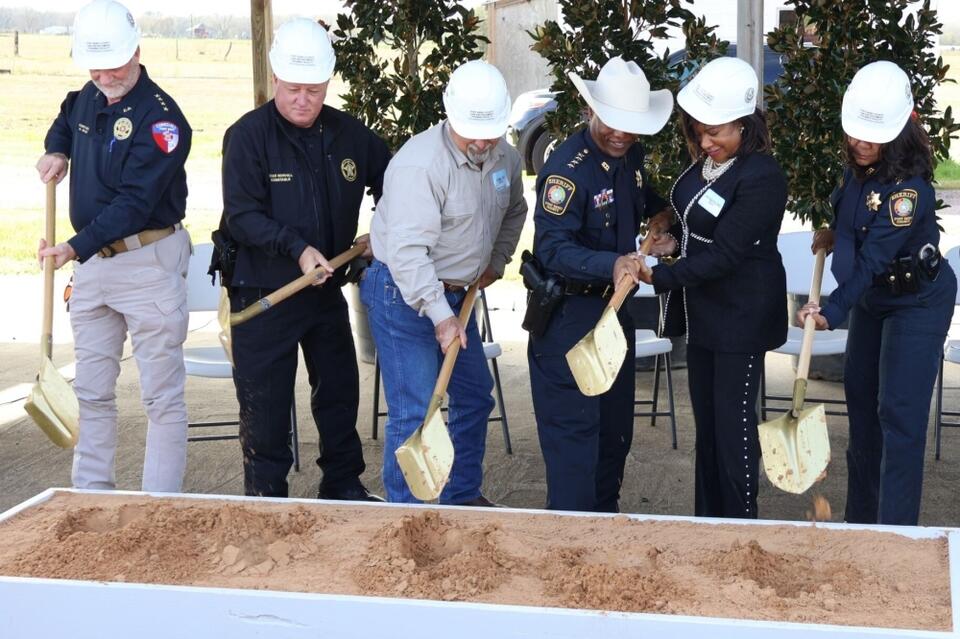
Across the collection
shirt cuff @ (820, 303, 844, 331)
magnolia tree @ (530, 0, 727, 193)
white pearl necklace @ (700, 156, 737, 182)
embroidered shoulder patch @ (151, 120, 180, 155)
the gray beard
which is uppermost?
magnolia tree @ (530, 0, 727, 193)

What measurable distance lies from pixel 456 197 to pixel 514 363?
10.2ft

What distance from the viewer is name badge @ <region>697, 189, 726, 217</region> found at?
359 centimetres

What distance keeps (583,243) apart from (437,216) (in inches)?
18.2

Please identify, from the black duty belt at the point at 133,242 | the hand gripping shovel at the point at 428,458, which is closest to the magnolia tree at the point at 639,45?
the black duty belt at the point at 133,242

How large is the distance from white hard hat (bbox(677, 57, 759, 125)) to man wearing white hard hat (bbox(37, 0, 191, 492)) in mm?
1732

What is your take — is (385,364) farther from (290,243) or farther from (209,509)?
(209,509)

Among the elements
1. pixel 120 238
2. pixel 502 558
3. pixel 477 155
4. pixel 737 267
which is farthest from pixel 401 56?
pixel 502 558

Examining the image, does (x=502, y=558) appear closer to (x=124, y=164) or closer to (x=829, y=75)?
(x=124, y=164)

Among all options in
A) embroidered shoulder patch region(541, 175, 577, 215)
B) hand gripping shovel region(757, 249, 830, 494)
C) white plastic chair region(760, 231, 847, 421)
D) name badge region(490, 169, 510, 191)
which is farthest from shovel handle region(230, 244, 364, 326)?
white plastic chair region(760, 231, 847, 421)

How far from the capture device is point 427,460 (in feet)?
10.8

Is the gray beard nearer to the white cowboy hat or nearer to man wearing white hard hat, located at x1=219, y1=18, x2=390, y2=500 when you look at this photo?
the white cowboy hat

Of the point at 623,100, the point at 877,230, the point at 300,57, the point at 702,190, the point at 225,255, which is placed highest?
the point at 300,57

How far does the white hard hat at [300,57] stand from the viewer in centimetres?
387

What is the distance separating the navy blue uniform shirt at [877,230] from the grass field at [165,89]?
8.93ft
